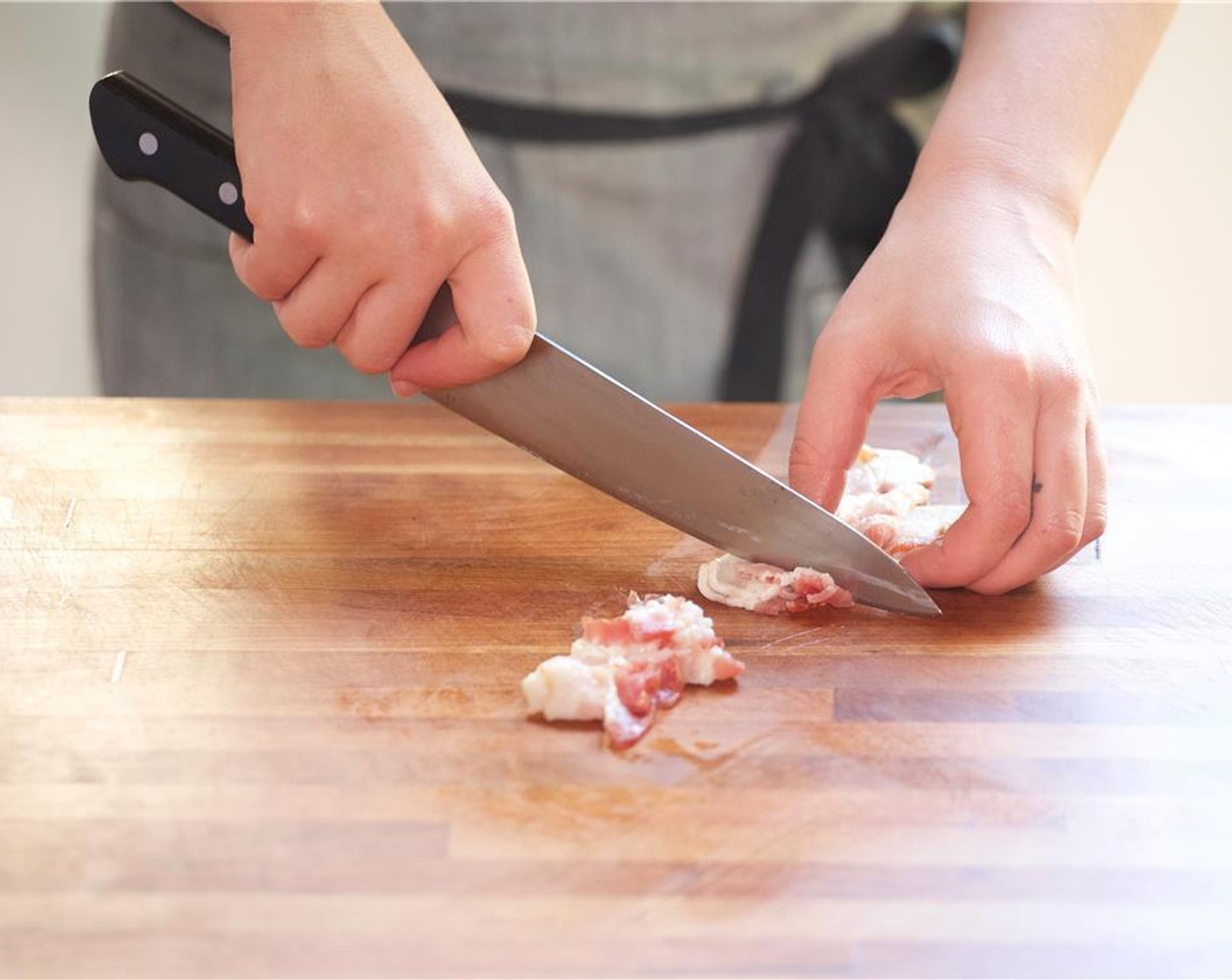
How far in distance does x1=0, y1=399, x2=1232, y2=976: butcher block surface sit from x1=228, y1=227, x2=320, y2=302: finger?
0.77ft

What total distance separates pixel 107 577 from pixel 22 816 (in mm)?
352

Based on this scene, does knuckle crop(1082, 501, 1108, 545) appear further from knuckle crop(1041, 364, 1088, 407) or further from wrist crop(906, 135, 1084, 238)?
wrist crop(906, 135, 1084, 238)

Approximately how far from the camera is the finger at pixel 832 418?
1375mm

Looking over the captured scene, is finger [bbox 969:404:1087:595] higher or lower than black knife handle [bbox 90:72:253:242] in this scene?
lower

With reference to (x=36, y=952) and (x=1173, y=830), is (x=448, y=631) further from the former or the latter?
(x=1173, y=830)

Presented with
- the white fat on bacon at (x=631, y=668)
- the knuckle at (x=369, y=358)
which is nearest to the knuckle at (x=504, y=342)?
the knuckle at (x=369, y=358)

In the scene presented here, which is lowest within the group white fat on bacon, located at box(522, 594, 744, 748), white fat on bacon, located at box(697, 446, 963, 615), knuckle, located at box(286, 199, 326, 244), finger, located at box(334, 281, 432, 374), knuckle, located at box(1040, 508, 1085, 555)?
white fat on bacon, located at box(697, 446, 963, 615)

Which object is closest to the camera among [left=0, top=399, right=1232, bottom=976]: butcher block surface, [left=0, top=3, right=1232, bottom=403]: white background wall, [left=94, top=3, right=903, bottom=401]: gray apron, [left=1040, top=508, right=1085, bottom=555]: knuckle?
[left=0, top=399, right=1232, bottom=976]: butcher block surface

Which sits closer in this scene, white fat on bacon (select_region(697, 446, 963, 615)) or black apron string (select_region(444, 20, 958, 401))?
white fat on bacon (select_region(697, 446, 963, 615))

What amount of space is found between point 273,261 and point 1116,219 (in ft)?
8.49

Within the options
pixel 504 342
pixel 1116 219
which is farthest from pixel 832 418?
pixel 1116 219

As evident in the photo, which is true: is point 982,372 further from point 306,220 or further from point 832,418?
point 306,220

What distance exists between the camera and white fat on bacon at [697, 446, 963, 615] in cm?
130

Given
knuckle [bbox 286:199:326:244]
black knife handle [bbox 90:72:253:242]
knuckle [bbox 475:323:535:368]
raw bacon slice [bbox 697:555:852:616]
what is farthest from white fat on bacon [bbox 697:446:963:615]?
black knife handle [bbox 90:72:253:242]
